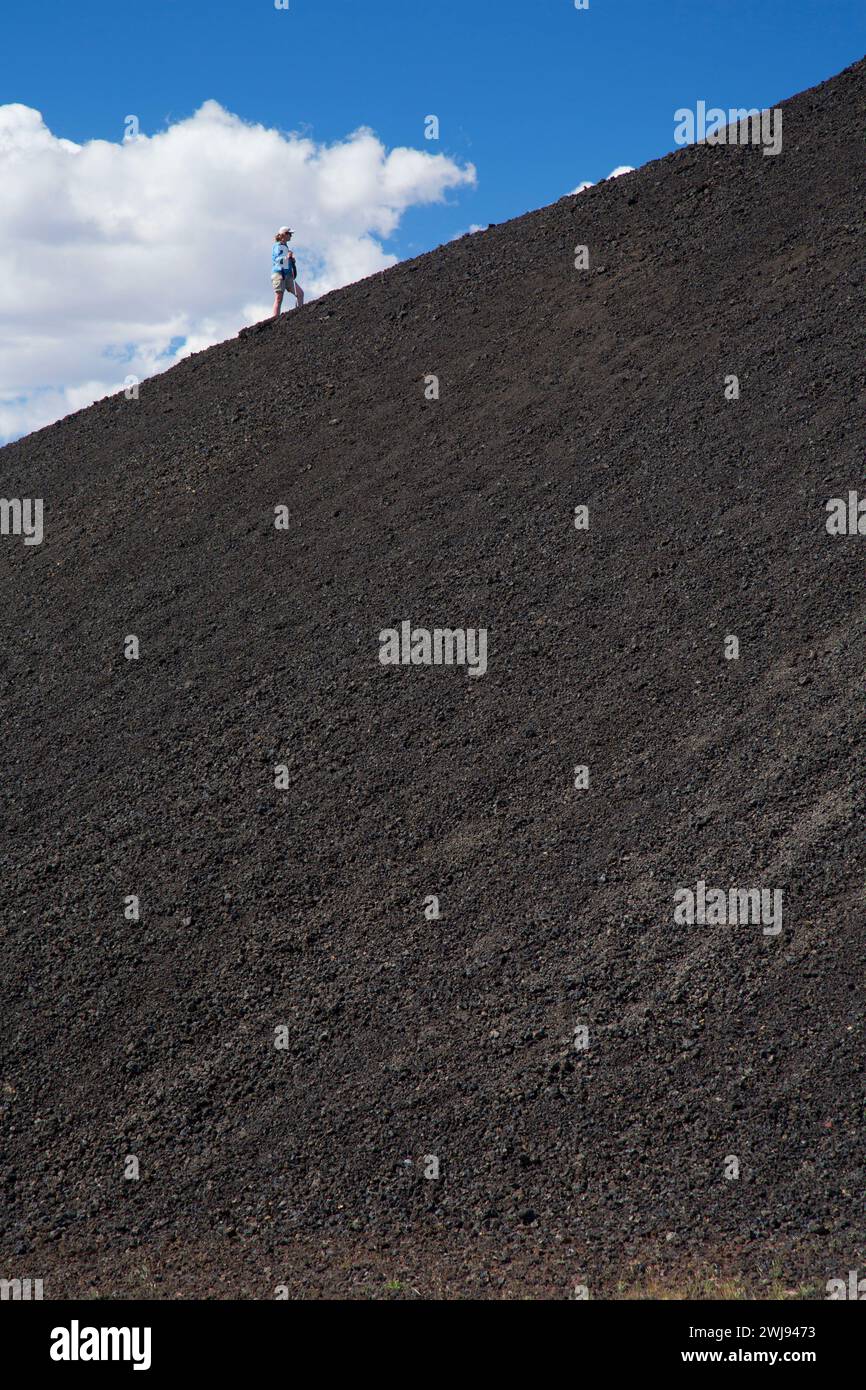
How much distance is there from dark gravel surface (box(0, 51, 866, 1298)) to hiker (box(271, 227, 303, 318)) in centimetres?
396

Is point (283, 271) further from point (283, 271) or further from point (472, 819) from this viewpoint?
point (472, 819)

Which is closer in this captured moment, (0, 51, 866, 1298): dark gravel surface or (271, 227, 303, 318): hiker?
(0, 51, 866, 1298): dark gravel surface

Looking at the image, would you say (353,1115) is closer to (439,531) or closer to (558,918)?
(558,918)

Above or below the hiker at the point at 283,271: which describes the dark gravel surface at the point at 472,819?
below

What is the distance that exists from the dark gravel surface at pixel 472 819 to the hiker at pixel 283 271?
156 inches

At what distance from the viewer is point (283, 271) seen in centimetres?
1845

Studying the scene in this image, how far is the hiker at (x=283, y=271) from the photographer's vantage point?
17906 millimetres

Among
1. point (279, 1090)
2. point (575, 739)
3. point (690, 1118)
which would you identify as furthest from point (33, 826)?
point (690, 1118)

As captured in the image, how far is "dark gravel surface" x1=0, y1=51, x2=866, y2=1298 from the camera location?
5.66 m

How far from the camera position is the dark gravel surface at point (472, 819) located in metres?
5.66

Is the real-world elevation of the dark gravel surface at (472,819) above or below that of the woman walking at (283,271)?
below

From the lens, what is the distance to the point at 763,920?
664cm

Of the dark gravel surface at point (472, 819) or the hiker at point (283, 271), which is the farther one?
the hiker at point (283, 271)

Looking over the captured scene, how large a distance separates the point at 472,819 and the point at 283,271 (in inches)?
527
